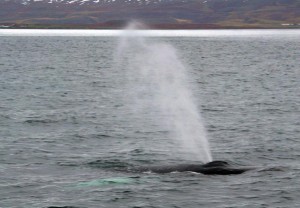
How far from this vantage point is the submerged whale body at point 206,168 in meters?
38.8

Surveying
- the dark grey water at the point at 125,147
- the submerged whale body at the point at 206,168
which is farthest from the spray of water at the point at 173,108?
the submerged whale body at the point at 206,168

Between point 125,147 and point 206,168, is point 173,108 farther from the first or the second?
point 206,168

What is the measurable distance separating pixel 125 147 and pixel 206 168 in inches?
387

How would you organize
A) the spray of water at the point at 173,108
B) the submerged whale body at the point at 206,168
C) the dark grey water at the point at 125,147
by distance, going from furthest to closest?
the spray of water at the point at 173,108
the submerged whale body at the point at 206,168
the dark grey water at the point at 125,147

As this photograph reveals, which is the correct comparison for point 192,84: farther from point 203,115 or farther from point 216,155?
point 216,155

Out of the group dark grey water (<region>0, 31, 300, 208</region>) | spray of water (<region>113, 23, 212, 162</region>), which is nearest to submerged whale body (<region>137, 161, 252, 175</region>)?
dark grey water (<region>0, 31, 300, 208</region>)

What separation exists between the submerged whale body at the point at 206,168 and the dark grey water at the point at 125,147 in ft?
2.79

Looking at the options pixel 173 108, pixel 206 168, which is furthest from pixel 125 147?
pixel 173 108

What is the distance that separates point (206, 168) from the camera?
39062mm

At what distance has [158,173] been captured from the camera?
128 ft

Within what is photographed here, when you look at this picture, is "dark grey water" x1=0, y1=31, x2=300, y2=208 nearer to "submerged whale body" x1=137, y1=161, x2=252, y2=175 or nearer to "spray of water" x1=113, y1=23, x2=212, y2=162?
"submerged whale body" x1=137, y1=161, x2=252, y2=175

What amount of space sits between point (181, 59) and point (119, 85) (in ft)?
217

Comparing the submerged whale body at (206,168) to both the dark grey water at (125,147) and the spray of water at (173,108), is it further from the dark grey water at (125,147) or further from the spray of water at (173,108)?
the spray of water at (173,108)

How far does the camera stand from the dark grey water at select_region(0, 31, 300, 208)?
34531mm
